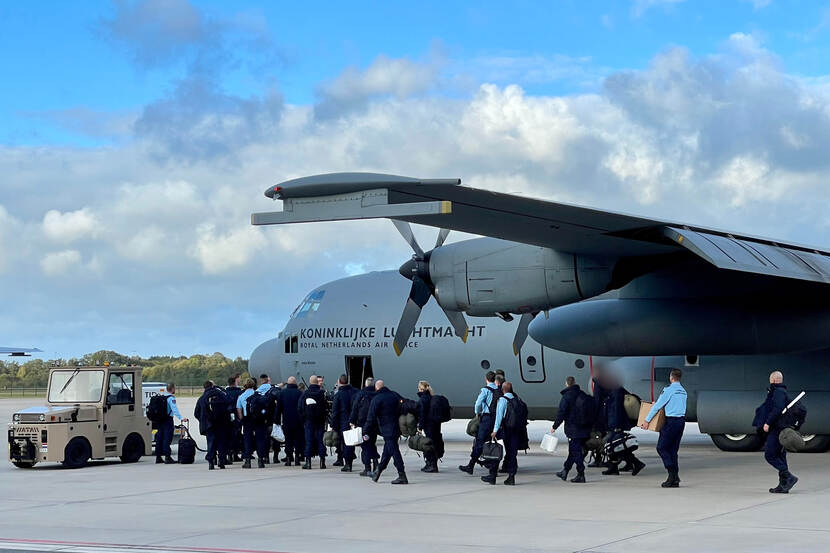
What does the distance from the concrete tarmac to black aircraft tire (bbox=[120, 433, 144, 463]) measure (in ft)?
4.05

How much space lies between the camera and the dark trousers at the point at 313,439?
59.0 feet

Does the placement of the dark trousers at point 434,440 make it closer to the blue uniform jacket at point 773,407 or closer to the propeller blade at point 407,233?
the propeller blade at point 407,233

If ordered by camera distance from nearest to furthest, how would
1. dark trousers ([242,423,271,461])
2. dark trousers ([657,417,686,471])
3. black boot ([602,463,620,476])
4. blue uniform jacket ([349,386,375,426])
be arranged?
1. dark trousers ([657,417,686,471])
2. blue uniform jacket ([349,386,375,426])
3. black boot ([602,463,620,476])
4. dark trousers ([242,423,271,461])

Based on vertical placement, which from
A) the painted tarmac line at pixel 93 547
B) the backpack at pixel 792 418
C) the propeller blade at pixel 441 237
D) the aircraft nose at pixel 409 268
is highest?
the propeller blade at pixel 441 237

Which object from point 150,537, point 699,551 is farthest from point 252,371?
point 699,551

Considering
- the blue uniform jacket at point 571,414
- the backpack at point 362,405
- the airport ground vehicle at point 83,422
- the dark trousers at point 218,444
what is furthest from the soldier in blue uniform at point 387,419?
the airport ground vehicle at point 83,422

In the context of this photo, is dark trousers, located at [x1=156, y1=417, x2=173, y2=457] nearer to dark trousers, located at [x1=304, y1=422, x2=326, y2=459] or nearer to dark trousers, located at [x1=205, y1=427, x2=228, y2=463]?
dark trousers, located at [x1=205, y1=427, x2=228, y2=463]

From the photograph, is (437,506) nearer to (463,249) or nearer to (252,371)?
(463,249)

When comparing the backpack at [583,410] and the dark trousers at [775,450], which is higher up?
the backpack at [583,410]

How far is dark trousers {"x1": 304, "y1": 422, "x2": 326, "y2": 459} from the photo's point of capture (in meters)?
18.0

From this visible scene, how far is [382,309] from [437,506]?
10865 millimetres

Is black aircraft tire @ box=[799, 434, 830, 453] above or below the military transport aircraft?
below

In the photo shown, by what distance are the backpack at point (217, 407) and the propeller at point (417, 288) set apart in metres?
3.25

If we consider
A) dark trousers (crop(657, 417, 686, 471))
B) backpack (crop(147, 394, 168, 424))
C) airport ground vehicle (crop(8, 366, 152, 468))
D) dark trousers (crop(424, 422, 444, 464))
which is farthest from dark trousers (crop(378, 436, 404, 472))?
airport ground vehicle (crop(8, 366, 152, 468))
